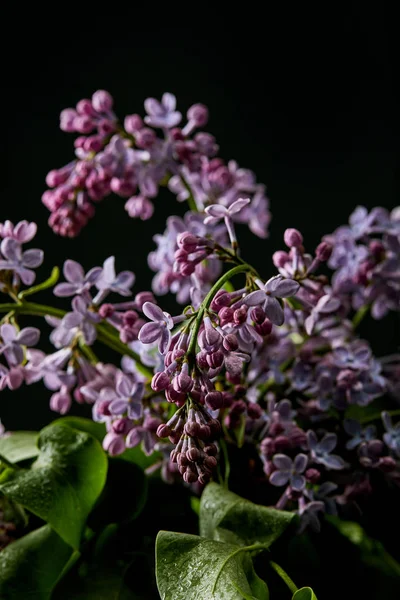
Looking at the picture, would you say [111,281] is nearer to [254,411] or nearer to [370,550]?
[254,411]

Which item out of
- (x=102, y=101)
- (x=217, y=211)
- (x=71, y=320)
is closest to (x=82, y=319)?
(x=71, y=320)

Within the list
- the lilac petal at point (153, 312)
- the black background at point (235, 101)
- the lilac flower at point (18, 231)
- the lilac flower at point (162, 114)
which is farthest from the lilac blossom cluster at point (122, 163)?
the black background at point (235, 101)

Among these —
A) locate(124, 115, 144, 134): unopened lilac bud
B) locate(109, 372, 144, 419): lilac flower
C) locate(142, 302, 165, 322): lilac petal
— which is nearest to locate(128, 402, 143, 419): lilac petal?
locate(109, 372, 144, 419): lilac flower

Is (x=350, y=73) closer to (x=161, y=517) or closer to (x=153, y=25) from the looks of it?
(x=153, y=25)

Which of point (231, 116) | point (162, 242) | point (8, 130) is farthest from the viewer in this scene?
point (231, 116)

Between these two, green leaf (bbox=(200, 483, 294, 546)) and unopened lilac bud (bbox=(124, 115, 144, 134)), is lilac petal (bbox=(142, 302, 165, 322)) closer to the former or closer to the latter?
green leaf (bbox=(200, 483, 294, 546))

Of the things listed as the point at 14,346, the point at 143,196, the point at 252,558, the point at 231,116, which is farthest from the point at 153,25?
the point at 252,558
